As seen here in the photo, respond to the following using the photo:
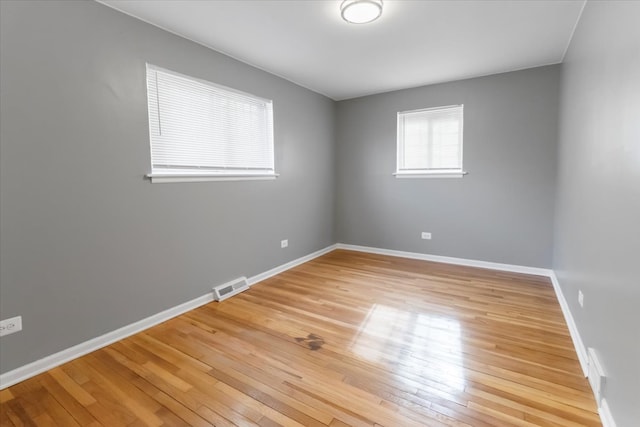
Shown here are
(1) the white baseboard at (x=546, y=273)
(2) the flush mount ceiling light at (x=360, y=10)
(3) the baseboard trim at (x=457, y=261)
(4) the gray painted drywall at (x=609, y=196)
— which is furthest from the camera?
(3) the baseboard trim at (x=457, y=261)

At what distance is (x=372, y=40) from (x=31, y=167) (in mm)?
2859

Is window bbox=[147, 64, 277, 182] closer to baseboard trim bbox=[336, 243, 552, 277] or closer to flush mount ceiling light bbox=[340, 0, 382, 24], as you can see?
flush mount ceiling light bbox=[340, 0, 382, 24]

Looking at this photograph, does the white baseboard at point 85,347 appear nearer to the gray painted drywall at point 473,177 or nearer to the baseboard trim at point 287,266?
the baseboard trim at point 287,266

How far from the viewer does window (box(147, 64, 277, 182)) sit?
263 cm

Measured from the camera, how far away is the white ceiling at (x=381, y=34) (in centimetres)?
231

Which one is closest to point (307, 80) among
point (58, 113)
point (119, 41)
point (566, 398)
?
point (119, 41)

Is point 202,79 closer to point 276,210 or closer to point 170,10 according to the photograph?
point 170,10

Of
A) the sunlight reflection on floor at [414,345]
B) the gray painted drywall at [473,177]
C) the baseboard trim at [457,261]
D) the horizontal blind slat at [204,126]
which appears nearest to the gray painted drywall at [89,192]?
the horizontal blind slat at [204,126]

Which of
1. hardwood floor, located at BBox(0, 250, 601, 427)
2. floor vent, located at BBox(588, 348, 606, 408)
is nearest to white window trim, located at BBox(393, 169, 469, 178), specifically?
hardwood floor, located at BBox(0, 250, 601, 427)

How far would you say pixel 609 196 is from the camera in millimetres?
1542

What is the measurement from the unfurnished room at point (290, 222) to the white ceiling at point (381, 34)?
0.08ft

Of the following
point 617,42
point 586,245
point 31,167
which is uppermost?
point 617,42

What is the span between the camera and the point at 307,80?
4.07m

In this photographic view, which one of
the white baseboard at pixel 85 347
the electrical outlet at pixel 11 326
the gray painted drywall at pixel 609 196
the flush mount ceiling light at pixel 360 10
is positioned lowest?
the white baseboard at pixel 85 347
